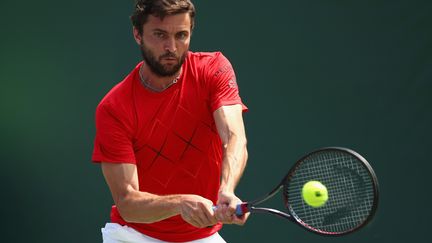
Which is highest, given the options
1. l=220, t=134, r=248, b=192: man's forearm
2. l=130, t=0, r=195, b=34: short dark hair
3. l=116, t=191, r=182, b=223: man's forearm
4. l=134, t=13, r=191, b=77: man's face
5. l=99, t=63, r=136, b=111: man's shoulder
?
l=130, t=0, r=195, b=34: short dark hair

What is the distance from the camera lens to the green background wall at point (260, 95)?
495cm

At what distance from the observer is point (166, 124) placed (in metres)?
3.61

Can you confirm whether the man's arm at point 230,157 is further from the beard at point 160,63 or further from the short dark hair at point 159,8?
the short dark hair at point 159,8

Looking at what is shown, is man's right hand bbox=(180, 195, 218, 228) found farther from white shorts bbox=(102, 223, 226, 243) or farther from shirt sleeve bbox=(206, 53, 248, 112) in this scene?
white shorts bbox=(102, 223, 226, 243)

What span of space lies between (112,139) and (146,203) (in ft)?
1.22

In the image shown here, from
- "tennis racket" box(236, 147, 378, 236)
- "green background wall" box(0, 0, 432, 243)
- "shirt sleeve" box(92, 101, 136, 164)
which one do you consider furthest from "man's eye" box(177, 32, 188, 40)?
"green background wall" box(0, 0, 432, 243)

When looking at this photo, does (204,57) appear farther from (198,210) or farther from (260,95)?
(260,95)

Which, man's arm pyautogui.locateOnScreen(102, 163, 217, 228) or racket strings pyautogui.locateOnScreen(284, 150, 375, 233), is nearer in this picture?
man's arm pyautogui.locateOnScreen(102, 163, 217, 228)

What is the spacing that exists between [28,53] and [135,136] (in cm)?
200

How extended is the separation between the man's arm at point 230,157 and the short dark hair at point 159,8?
0.44m

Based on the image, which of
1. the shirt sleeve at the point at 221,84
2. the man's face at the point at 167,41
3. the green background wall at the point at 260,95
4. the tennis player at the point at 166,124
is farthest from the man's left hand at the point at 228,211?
the green background wall at the point at 260,95

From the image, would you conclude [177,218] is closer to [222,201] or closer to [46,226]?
[222,201]

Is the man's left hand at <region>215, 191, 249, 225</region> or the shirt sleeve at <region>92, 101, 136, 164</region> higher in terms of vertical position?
the shirt sleeve at <region>92, 101, 136, 164</region>

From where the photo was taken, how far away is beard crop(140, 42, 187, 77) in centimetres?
348
